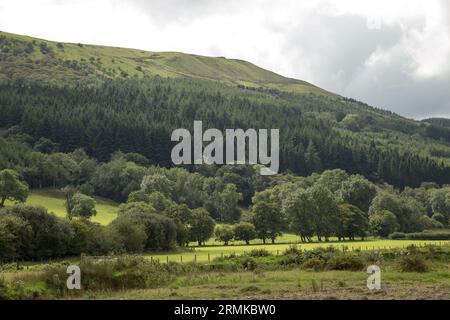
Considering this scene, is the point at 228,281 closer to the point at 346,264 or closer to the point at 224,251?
the point at 346,264

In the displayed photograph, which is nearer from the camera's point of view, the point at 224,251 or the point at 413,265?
the point at 413,265

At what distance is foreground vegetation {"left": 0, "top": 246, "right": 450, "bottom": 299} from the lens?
3622cm

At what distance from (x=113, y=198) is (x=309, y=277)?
138 meters

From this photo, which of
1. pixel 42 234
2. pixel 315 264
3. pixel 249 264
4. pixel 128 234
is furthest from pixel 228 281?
pixel 128 234

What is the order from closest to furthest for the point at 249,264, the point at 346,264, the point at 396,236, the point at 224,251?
the point at 346,264, the point at 249,264, the point at 224,251, the point at 396,236

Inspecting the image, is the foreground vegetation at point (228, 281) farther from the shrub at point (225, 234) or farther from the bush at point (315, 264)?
the shrub at point (225, 234)

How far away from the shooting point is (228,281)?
151ft

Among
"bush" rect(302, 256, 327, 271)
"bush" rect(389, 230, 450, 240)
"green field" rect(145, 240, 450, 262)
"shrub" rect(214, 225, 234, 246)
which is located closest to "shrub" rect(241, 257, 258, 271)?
"bush" rect(302, 256, 327, 271)

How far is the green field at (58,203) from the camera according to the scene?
141 m

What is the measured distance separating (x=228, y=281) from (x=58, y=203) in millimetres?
115176

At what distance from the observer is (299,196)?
137625 millimetres

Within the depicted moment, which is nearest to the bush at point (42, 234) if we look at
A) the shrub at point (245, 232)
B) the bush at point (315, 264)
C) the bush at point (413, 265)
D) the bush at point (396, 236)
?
the bush at point (315, 264)

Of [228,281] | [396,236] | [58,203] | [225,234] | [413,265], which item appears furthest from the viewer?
[58,203]
